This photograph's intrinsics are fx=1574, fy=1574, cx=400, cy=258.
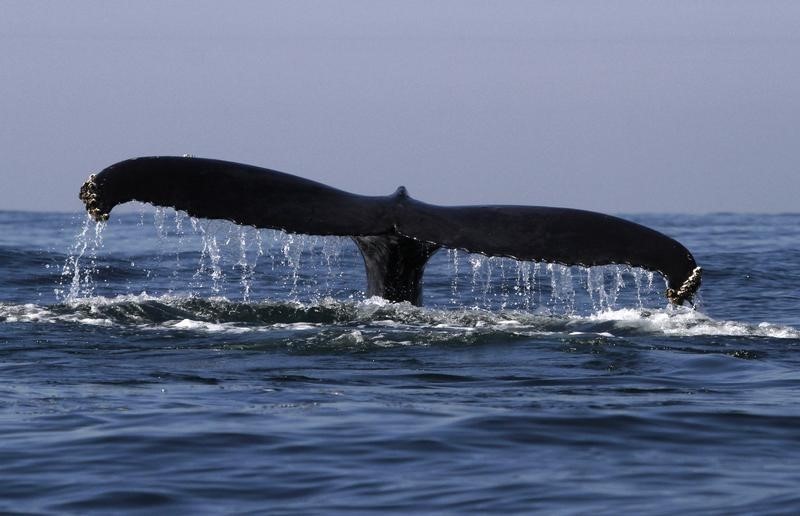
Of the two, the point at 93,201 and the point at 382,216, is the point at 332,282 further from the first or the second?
the point at 93,201

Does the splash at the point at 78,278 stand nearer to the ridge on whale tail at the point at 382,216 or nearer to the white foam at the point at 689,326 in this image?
the ridge on whale tail at the point at 382,216

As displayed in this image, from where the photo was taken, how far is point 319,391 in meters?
9.16

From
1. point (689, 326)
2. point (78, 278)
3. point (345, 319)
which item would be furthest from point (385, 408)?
point (78, 278)

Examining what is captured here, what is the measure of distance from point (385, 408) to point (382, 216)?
2251mm

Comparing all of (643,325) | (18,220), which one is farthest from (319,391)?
(18,220)

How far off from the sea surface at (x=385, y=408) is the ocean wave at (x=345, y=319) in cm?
3

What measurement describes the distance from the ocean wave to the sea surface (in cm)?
3

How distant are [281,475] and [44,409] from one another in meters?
2.09

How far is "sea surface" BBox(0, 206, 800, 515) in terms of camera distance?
6734mm

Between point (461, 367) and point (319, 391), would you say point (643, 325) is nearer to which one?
point (461, 367)

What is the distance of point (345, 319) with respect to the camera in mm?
12156

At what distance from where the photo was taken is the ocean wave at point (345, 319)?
11.8 metres

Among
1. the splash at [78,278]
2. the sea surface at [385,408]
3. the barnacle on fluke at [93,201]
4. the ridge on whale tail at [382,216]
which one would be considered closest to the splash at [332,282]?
the splash at [78,278]

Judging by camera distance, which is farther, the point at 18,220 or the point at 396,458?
the point at 18,220
